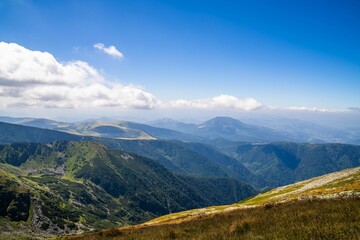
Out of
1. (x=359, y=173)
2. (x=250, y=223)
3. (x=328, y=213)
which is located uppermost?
(x=328, y=213)

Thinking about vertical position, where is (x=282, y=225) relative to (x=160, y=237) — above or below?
above

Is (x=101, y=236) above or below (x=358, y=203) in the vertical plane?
below

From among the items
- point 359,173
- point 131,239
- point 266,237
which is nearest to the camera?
point 266,237

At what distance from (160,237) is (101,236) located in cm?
723

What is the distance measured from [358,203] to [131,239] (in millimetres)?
13006

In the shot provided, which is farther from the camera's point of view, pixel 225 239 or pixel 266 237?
pixel 225 239

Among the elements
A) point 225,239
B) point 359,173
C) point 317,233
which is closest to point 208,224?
point 225,239

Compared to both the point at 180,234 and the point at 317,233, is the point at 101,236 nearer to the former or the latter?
the point at 180,234

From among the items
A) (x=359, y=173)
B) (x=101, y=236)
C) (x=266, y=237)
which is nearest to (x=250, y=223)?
(x=266, y=237)

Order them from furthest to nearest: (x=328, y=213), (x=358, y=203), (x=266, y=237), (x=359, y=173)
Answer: (x=359, y=173)
(x=358, y=203)
(x=328, y=213)
(x=266, y=237)

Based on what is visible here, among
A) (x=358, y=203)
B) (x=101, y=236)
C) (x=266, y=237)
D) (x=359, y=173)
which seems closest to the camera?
(x=266, y=237)

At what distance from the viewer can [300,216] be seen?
14555mm

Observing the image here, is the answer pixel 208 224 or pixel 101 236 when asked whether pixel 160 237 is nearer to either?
pixel 208 224

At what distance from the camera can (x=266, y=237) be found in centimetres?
1211
